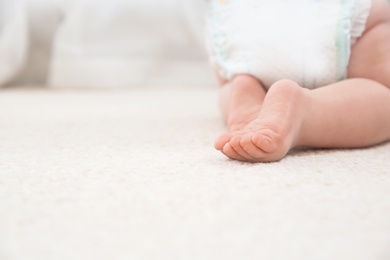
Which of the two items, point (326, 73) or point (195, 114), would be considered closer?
point (326, 73)

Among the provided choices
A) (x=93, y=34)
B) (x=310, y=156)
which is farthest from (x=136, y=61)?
(x=310, y=156)

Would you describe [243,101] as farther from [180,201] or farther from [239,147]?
[180,201]

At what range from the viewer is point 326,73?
2.92ft

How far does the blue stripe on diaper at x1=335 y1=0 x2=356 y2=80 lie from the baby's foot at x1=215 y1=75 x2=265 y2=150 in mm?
123

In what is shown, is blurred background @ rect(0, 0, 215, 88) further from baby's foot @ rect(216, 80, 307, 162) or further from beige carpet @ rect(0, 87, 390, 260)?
baby's foot @ rect(216, 80, 307, 162)

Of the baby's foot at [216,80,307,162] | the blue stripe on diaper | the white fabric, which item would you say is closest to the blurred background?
the white fabric

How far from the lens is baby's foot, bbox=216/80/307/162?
2.20 feet

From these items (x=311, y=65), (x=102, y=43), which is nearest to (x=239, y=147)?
(x=311, y=65)

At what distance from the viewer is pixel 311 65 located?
0.89m

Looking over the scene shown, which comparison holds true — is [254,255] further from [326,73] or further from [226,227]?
[326,73]

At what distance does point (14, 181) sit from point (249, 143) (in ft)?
0.85

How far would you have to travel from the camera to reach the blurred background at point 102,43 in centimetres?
159

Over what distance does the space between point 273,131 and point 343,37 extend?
0.27m

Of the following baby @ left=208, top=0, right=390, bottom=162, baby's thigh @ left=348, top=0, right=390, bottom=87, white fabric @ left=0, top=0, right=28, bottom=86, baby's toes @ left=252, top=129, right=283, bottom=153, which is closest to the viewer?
baby's toes @ left=252, top=129, right=283, bottom=153
